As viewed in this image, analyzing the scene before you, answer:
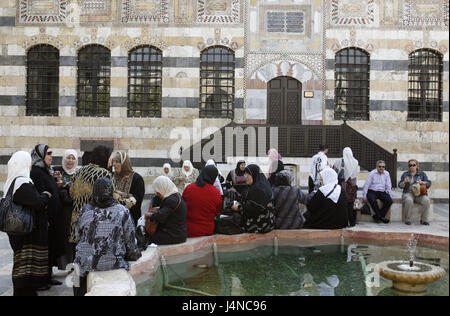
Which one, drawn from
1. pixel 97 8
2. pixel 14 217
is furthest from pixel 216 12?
pixel 14 217

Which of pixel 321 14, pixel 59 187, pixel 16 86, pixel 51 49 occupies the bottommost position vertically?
pixel 59 187

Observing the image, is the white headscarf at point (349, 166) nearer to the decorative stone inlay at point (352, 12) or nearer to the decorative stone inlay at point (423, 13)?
the decorative stone inlay at point (352, 12)

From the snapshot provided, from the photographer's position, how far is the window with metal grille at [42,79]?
571 inches

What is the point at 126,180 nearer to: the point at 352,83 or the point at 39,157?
the point at 39,157

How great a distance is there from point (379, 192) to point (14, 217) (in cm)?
705

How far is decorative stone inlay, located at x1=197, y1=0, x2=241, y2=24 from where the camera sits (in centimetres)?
1434

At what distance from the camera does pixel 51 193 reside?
525cm

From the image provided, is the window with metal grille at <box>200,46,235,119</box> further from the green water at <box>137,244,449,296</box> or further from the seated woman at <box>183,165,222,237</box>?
the green water at <box>137,244,449,296</box>

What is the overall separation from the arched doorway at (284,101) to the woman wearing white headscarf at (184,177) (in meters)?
4.57

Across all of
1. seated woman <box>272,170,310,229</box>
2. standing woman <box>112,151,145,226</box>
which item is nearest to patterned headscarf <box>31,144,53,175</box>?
standing woman <box>112,151,145,226</box>

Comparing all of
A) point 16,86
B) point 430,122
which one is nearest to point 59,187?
point 16,86

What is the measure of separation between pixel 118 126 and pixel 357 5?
28.0 ft
